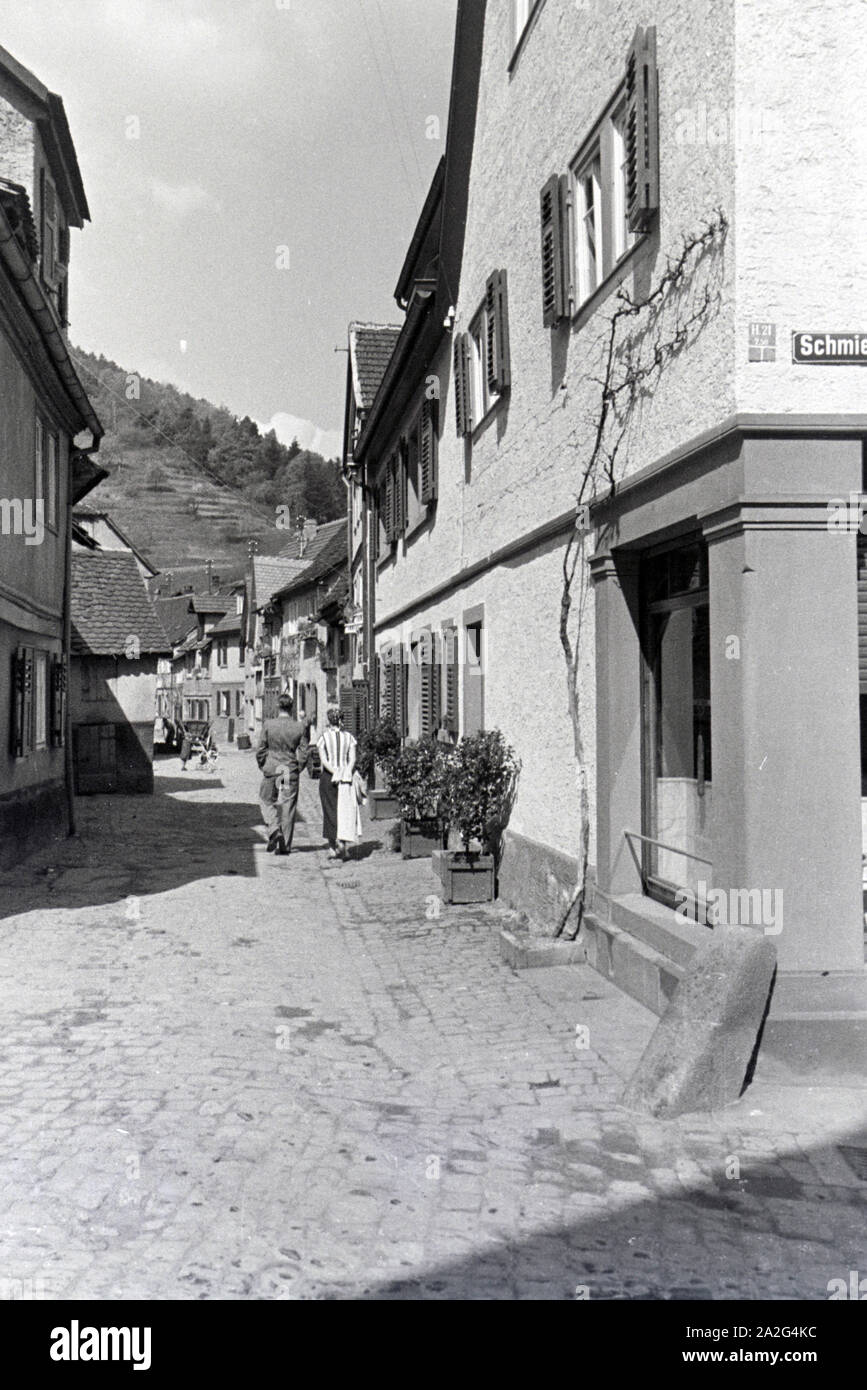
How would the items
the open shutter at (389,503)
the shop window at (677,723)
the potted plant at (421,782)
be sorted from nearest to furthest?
the shop window at (677,723) → the potted plant at (421,782) → the open shutter at (389,503)

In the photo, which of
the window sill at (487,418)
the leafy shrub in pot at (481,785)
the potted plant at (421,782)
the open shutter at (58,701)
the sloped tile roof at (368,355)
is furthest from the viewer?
the sloped tile roof at (368,355)

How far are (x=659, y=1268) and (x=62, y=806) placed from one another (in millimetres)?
13501

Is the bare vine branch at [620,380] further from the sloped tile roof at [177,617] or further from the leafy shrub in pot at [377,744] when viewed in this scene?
the sloped tile roof at [177,617]

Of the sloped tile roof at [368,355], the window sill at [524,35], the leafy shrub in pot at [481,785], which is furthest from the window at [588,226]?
the sloped tile roof at [368,355]

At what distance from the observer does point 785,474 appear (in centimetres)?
551

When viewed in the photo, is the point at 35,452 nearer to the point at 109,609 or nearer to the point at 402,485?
the point at 402,485

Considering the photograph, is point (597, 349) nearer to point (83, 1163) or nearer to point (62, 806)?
point (83, 1163)

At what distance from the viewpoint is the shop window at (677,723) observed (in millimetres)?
6824

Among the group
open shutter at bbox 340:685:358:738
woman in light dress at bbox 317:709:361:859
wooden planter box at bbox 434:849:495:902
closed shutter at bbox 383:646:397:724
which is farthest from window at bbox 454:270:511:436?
open shutter at bbox 340:685:358:738

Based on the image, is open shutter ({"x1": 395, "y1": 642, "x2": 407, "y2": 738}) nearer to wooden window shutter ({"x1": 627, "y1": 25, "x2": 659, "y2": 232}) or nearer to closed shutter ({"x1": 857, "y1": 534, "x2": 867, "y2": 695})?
wooden window shutter ({"x1": 627, "y1": 25, "x2": 659, "y2": 232})

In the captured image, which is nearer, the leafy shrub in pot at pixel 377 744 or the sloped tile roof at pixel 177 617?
the leafy shrub in pot at pixel 377 744

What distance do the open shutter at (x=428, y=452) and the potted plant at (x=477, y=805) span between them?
4.82 metres
